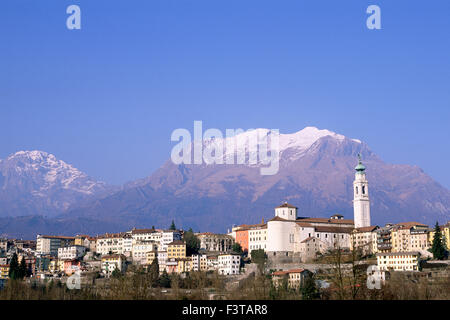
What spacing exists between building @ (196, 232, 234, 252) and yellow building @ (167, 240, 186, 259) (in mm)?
8077

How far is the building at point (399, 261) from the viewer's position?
266 feet

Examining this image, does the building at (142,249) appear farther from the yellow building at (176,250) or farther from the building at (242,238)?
the building at (242,238)

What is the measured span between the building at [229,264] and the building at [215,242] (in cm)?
1502

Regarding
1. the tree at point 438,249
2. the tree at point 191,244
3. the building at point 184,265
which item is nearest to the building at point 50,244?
the tree at point 191,244

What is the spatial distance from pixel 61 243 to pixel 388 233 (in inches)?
2566

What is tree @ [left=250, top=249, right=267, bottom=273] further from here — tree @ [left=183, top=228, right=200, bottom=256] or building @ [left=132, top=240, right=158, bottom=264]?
building @ [left=132, top=240, right=158, bottom=264]

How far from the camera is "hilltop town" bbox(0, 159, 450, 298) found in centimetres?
8644

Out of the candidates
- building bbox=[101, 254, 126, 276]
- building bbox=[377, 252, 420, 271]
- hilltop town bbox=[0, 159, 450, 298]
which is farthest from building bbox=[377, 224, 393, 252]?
building bbox=[101, 254, 126, 276]

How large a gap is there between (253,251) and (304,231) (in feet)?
26.7
